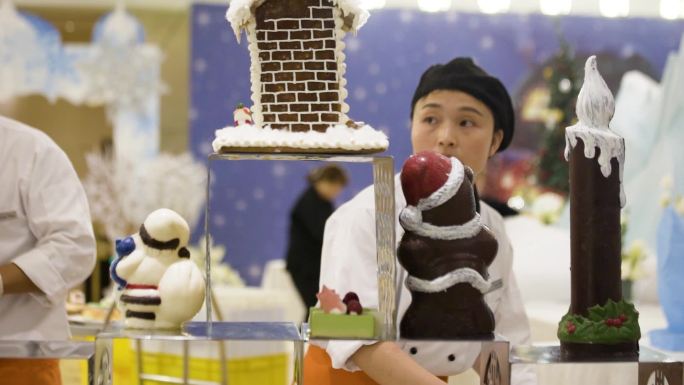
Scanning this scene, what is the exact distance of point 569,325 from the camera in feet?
5.09

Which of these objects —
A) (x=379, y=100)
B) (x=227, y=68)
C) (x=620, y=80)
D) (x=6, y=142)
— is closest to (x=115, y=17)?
(x=227, y=68)

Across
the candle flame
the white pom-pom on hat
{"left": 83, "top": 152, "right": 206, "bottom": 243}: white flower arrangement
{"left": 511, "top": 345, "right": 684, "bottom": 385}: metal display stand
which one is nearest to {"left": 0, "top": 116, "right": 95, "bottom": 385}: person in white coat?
the white pom-pom on hat

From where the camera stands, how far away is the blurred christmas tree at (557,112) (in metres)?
6.66

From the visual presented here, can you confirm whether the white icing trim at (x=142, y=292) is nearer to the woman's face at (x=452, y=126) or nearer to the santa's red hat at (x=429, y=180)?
the santa's red hat at (x=429, y=180)

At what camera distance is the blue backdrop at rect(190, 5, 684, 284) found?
659cm

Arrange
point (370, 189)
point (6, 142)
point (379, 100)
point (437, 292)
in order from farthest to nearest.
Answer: point (379, 100), point (6, 142), point (370, 189), point (437, 292)

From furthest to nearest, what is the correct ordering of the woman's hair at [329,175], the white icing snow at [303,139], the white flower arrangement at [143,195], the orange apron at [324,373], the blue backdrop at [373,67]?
the blue backdrop at [373,67] < the woman's hair at [329,175] < the white flower arrangement at [143,195] < the orange apron at [324,373] < the white icing snow at [303,139]

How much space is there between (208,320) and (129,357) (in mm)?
2366

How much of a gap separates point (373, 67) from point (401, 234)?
4.86 meters

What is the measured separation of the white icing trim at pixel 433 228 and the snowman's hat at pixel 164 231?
375mm

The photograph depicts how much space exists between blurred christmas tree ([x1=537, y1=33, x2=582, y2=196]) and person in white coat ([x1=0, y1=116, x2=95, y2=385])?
16.2ft

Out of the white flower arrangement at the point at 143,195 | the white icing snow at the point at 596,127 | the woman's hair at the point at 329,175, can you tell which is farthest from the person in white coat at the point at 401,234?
the woman's hair at the point at 329,175

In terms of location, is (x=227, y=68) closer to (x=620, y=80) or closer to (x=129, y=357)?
(x=620, y=80)

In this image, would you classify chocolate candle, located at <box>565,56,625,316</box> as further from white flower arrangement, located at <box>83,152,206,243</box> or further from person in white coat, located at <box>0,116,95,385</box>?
white flower arrangement, located at <box>83,152,206,243</box>
